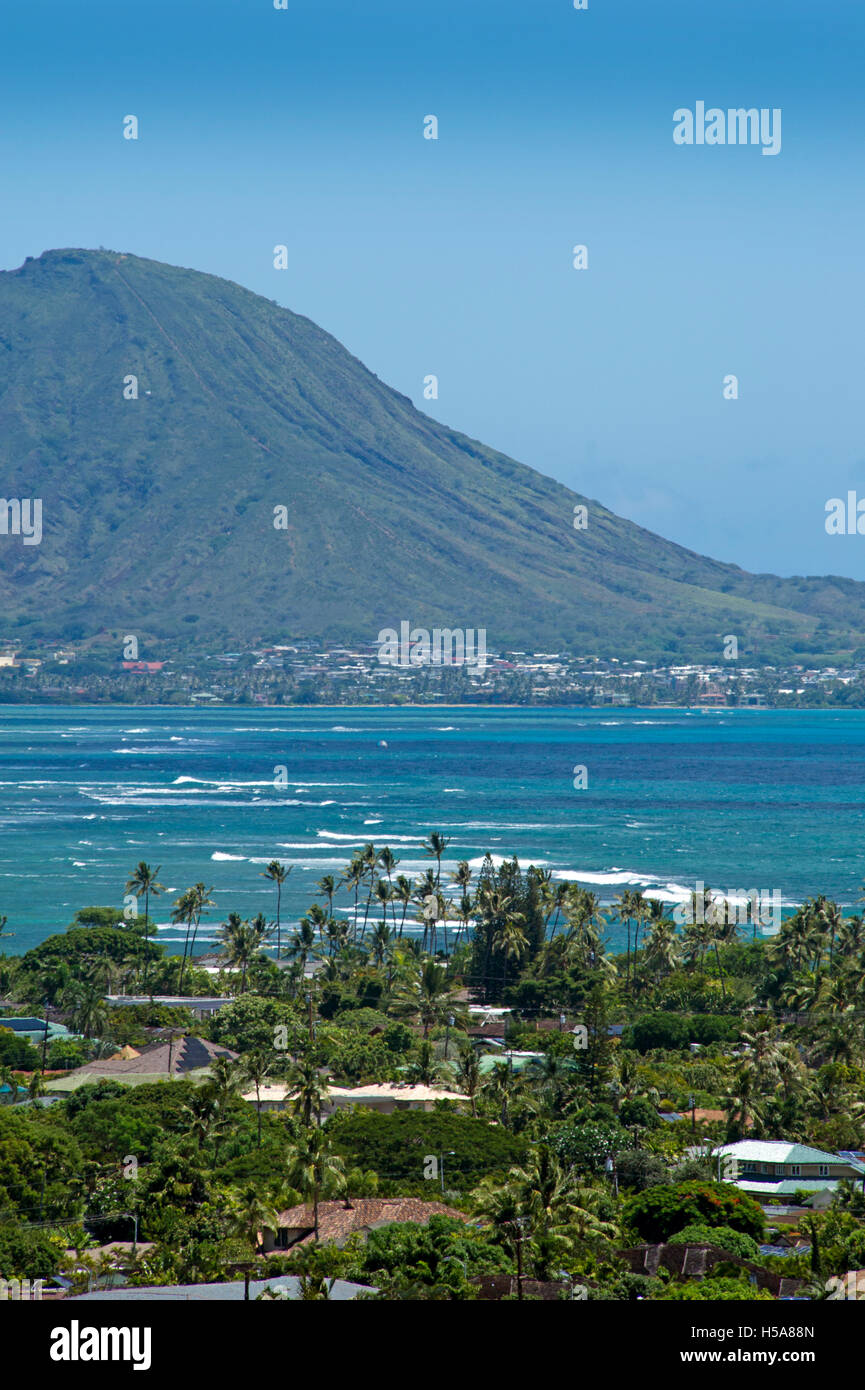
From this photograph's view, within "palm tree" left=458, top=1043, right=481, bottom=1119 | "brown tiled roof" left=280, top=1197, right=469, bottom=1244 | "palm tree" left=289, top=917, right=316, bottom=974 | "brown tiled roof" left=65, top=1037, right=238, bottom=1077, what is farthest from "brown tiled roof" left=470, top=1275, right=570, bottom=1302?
"palm tree" left=289, top=917, right=316, bottom=974

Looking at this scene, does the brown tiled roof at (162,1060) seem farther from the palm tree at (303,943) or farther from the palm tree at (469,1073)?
the palm tree at (303,943)

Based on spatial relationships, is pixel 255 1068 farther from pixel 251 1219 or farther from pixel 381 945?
pixel 381 945

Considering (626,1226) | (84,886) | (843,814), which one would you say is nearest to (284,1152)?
(626,1226)

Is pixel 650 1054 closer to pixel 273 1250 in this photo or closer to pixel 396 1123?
pixel 396 1123

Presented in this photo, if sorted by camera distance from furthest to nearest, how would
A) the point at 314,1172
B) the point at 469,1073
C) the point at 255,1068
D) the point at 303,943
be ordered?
the point at 303,943
the point at 469,1073
the point at 255,1068
the point at 314,1172

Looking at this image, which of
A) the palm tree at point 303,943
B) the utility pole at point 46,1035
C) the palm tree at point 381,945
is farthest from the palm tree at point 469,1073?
the palm tree at point 381,945

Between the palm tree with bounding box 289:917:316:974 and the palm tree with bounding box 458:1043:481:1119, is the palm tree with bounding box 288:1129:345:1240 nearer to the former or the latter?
the palm tree with bounding box 458:1043:481:1119

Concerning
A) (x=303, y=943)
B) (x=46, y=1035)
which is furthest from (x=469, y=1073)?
(x=303, y=943)
